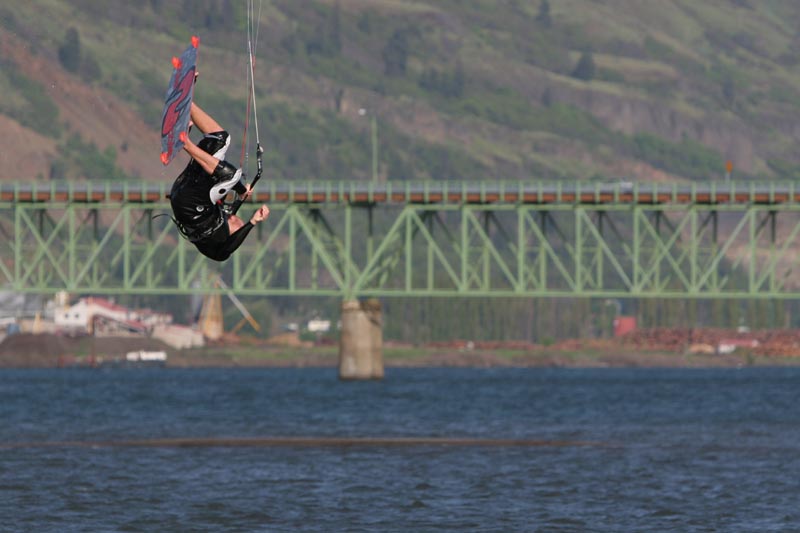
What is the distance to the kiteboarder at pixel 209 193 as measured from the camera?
2816cm

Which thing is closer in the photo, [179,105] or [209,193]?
[179,105]

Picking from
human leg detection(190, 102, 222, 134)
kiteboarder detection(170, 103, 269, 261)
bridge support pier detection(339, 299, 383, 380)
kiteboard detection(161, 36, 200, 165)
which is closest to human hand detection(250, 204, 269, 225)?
kiteboarder detection(170, 103, 269, 261)

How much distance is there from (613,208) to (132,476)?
312 feet

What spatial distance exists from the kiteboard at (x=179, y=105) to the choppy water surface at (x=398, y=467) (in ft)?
89.4

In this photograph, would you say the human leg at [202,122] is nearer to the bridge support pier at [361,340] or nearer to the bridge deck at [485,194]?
the bridge deck at [485,194]

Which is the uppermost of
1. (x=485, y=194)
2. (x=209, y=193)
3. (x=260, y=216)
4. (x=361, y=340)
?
(x=485, y=194)

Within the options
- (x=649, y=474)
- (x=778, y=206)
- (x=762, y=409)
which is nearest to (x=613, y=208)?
(x=778, y=206)

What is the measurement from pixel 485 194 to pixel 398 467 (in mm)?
91898

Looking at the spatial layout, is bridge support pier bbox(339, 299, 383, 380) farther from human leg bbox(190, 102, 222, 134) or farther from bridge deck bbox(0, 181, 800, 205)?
human leg bbox(190, 102, 222, 134)

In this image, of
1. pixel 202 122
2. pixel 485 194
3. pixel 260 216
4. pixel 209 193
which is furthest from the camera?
pixel 485 194

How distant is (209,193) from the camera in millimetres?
28875

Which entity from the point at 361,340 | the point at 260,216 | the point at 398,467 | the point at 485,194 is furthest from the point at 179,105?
the point at 361,340

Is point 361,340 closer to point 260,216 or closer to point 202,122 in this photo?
point 260,216

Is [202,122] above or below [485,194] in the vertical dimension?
below
